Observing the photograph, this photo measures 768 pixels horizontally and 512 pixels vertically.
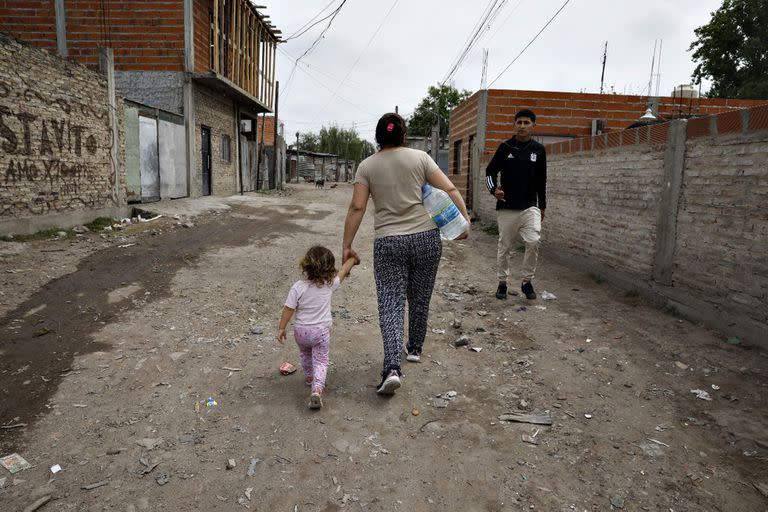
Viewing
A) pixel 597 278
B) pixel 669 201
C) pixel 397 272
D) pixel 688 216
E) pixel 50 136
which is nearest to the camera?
pixel 397 272

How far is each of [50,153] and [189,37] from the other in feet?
23.8

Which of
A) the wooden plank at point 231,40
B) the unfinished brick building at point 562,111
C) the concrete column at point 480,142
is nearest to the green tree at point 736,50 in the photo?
the unfinished brick building at point 562,111

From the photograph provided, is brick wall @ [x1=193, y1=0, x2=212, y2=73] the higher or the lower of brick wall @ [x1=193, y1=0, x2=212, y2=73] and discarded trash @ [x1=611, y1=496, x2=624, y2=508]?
the higher

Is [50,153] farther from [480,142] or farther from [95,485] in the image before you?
[480,142]

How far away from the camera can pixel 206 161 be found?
16.4 m

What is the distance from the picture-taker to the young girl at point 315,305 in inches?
116

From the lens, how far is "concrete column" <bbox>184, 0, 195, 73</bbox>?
1370 cm

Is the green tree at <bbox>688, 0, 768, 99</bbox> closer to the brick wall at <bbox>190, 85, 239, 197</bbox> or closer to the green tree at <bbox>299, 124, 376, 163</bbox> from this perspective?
the brick wall at <bbox>190, 85, 239, 197</bbox>

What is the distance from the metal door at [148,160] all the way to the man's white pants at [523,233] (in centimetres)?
963

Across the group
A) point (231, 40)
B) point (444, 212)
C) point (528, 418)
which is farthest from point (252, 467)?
point (231, 40)

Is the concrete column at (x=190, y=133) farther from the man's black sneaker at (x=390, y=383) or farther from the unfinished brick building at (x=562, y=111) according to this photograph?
the man's black sneaker at (x=390, y=383)

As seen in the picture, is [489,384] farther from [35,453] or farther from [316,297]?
[35,453]

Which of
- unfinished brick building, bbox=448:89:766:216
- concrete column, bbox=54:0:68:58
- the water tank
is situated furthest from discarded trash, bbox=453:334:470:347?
concrete column, bbox=54:0:68:58

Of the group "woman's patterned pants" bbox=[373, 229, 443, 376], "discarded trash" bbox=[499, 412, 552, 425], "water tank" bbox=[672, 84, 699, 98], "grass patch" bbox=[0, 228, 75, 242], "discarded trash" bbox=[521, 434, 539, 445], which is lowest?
"discarded trash" bbox=[521, 434, 539, 445]
